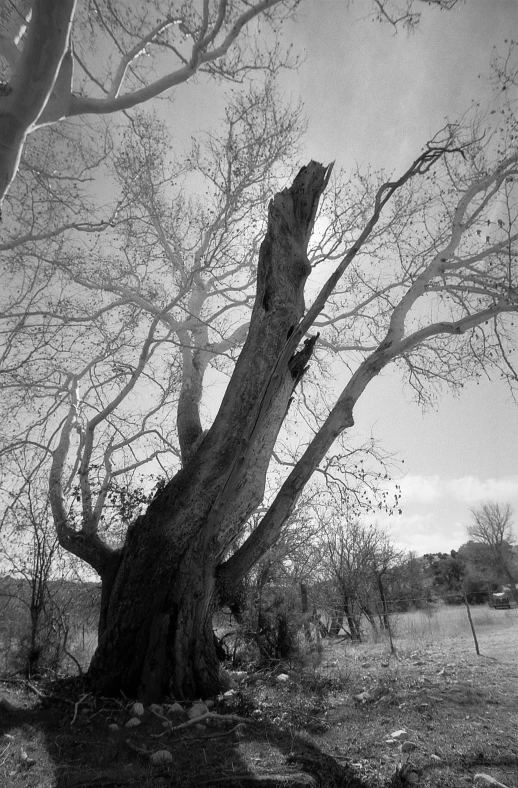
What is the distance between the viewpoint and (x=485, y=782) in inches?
106

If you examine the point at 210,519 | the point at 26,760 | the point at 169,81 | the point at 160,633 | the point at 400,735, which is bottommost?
the point at 400,735

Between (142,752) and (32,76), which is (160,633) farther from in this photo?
(32,76)

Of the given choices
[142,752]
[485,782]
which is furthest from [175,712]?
[485,782]

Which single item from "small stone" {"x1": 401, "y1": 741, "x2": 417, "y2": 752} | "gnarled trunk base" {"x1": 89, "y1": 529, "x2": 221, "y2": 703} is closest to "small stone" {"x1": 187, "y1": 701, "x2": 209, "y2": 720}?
"gnarled trunk base" {"x1": 89, "y1": 529, "x2": 221, "y2": 703}

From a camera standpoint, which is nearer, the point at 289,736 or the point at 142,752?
the point at 142,752

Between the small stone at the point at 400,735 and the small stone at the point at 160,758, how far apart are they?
1.76 metres

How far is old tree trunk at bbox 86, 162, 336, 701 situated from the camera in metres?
4.74

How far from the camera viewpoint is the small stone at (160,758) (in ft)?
9.75

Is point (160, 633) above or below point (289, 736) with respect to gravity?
above

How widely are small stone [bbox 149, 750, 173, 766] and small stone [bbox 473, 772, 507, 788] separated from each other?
193 centimetres

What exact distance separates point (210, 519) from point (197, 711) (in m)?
1.77

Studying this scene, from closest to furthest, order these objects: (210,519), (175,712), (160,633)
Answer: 1. (175,712)
2. (160,633)
3. (210,519)

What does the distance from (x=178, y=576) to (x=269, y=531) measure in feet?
3.72

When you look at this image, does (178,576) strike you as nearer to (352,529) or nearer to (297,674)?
(297,674)
